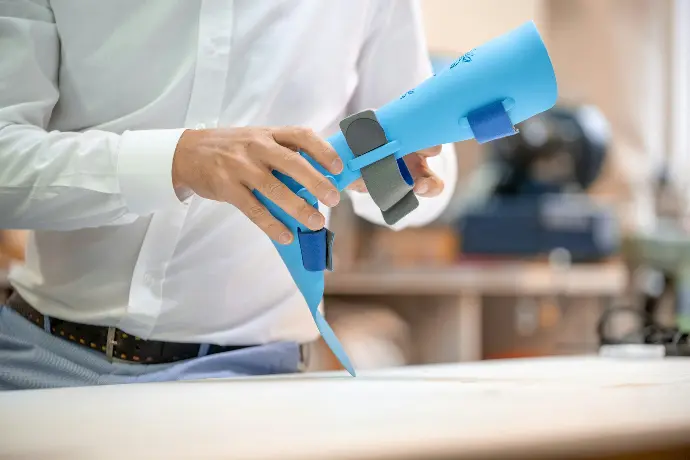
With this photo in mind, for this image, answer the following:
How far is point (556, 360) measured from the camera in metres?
0.95

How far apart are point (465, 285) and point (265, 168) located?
1416 mm

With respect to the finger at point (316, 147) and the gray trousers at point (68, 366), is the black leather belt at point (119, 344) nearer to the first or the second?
the gray trousers at point (68, 366)

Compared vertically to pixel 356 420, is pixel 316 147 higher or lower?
higher

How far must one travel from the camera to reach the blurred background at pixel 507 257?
6.59 ft

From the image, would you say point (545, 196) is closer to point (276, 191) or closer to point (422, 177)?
point (422, 177)

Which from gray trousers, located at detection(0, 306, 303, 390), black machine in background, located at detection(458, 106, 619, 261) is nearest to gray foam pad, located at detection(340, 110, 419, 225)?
gray trousers, located at detection(0, 306, 303, 390)

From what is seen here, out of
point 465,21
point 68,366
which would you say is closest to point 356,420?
point 68,366

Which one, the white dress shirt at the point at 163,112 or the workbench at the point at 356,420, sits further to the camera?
the white dress shirt at the point at 163,112

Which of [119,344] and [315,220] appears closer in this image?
[315,220]

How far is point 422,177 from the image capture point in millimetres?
770

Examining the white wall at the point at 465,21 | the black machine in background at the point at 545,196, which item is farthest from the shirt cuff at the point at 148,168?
the white wall at the point at 465,21

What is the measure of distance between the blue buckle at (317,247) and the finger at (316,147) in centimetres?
8

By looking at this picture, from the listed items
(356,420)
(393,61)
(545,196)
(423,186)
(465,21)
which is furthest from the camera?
(465,21)

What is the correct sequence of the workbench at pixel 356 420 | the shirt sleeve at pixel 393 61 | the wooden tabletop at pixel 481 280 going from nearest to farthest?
the workbench at pixel 356 420 → the shirt sleeve at pixel 393 61 → the wooden tabletop at pixel 481 280
